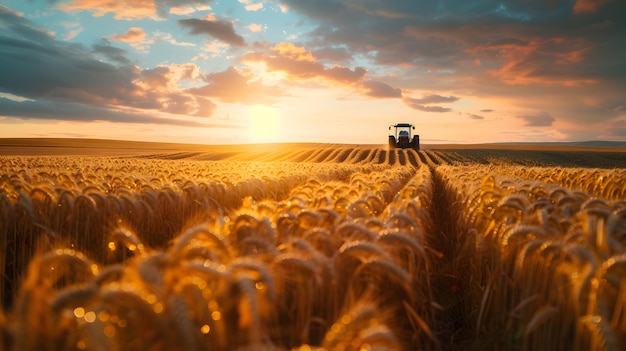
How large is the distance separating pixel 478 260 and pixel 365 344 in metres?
2.90

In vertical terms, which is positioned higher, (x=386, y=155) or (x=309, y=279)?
(x=386, y=155)

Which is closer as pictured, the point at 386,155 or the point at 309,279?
the point at 309,279

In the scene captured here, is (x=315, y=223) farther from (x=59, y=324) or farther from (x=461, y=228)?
(x=461, y=228)

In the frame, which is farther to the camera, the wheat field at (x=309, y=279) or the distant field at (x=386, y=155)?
the distant field at (x=386, y=155)

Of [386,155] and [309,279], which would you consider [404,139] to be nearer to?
[386,155]

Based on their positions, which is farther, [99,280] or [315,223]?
[315,223]

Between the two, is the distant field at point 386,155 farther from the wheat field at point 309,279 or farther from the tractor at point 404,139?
the wheat field at point 309,279

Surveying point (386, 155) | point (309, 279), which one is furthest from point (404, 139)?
point (309, 279)

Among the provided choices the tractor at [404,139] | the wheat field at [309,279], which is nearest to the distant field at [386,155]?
the tractor at [404,139]

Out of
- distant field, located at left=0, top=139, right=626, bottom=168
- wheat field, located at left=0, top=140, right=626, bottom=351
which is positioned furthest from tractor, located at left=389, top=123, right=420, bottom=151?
wheat field, located at left=0, top=140, right=626, bottom=351

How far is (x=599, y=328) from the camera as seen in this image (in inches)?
72.6

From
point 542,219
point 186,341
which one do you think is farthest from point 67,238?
point 542,219

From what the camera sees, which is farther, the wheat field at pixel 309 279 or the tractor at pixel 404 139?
the tractor at pixel 404 139

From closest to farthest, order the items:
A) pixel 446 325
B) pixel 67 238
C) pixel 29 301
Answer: pixel 29 301 → pixel 446 325 → pixel 67 238
